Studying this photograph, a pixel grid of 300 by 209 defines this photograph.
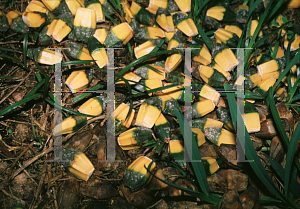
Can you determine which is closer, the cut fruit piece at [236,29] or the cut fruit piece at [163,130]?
the cut fruit piece at [163,130]

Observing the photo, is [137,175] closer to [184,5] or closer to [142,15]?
[142,15]

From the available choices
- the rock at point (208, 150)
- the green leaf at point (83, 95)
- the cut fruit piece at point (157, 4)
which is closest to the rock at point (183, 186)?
the rock at point (208, 150)

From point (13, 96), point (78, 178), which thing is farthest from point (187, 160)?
point (13, 96)

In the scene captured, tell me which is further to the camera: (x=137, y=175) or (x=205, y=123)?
(x=205, y=123)

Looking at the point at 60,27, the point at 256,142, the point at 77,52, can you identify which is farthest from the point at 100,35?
the point at 256,142

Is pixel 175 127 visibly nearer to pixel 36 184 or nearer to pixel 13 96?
pixel 36 184

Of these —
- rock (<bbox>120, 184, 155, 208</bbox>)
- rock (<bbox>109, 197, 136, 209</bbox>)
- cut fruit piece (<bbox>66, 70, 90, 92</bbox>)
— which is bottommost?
rock (<bbox>109, 197, 136, 209</bbox>)

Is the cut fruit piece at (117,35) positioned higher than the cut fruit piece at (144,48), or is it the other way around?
the cut fruit piece at (117,35)

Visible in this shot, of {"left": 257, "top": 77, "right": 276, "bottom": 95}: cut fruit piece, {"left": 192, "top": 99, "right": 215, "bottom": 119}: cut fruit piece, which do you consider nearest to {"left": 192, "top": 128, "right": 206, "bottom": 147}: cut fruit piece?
{"left": 192, "top": 99, "right": 215, "bottom": 119}: cut fruit piece

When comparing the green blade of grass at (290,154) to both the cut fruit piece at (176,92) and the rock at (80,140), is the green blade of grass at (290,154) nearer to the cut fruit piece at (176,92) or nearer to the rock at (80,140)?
the cut fruit piece at (176,92)

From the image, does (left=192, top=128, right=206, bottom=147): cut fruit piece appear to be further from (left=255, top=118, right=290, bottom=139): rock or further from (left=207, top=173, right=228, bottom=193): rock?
(left=255, top=118, right=290, bottom=139): rock

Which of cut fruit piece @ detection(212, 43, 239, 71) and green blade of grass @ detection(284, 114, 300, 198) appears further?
cut fruit piece @ detection(212, 43, 239, 71)

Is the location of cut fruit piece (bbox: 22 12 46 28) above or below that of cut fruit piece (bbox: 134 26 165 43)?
above

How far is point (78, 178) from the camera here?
6.16ft
